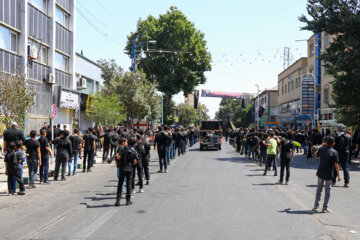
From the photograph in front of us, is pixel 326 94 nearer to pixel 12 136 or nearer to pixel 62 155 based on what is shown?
pixel 62 155

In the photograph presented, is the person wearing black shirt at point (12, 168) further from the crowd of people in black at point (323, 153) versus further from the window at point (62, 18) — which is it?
the window at point (62, 18)

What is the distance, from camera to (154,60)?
1876 inches

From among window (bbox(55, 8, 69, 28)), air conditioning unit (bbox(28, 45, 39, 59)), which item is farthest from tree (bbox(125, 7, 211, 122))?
air conditioning unit (bbox(28, 45, 39, 59))

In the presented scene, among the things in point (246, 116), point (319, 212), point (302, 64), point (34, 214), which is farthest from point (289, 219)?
point (246, 116)

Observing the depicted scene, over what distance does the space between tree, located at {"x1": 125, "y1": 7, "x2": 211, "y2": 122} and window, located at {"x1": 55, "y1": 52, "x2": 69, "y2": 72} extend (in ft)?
64.4

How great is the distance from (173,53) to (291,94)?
899 inches

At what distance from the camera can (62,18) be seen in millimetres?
26844

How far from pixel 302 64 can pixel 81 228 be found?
51.9 metres

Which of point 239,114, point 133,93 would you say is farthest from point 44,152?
point 239,114

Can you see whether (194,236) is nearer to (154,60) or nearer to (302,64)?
(154,60)

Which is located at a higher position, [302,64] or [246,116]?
[302,64]

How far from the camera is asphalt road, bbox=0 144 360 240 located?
6.01 meters

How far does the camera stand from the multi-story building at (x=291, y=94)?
53344mm

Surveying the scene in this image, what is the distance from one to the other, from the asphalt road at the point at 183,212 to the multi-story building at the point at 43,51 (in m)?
9.03
